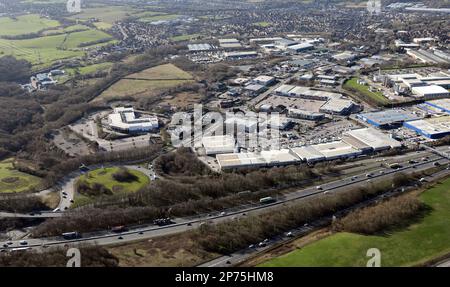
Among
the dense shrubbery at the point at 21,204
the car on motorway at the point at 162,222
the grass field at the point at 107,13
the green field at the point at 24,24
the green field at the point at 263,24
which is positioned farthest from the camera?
the grass field at the point at 107,13

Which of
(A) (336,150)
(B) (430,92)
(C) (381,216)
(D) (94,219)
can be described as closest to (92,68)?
(A) (336,150)

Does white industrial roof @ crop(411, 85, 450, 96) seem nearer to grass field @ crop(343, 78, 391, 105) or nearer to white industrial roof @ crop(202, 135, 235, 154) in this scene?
grass field @ crop(343, 78, 391, 105)

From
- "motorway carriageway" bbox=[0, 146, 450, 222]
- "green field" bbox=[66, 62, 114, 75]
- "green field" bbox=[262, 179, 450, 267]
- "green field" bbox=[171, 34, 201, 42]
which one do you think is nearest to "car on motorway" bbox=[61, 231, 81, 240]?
"motorway carriageway" bbox=[0, 146, 450, 222]

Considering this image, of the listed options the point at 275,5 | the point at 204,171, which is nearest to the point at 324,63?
the point at 204,171

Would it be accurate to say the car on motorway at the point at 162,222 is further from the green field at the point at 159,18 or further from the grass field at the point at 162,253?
the green field at the point at 159,18

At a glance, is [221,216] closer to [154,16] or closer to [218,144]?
[218,144]

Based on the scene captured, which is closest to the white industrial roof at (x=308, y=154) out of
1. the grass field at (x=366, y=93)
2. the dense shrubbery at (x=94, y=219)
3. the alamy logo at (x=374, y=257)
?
the alamy logo at (x=374, y=257)
